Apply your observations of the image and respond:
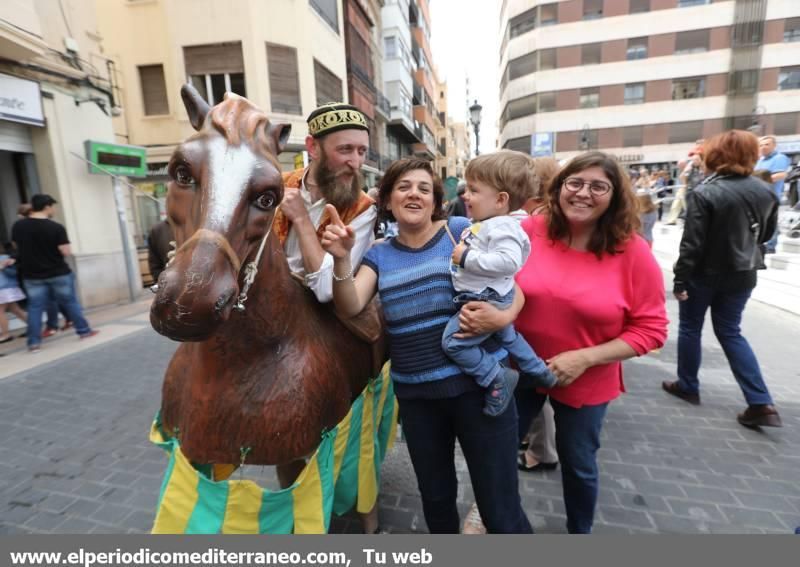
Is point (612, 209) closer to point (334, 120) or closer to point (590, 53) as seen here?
point (334, 120)

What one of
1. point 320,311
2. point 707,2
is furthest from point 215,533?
point 707,2

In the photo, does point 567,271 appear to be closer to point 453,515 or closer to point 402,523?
point 453,515

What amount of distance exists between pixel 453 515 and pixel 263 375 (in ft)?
3.75

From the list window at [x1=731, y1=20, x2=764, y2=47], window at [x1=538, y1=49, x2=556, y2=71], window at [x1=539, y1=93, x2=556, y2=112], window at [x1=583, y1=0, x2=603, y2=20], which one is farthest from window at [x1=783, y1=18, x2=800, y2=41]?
window at [x1=539, y1=93, x2=556, y2=112]

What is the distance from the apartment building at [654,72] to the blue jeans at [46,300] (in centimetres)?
3031

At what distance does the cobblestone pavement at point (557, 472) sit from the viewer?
2.53 meters

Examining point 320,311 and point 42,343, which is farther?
point 42,343

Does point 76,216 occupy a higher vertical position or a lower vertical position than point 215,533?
higher

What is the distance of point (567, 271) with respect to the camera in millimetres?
1929

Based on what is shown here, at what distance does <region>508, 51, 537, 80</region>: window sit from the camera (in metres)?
33.5

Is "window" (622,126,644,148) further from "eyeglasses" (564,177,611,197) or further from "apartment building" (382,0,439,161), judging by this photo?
"eyeglasses" (564,177,611,197)

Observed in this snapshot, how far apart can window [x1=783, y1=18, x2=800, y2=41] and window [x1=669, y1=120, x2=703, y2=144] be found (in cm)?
802

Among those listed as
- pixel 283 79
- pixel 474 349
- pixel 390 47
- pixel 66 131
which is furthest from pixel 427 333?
pixel 390 47

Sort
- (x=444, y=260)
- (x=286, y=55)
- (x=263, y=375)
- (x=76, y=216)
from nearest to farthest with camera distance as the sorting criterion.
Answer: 1. (x=263, y=375)
2. (x=444, y=260)
3. (x=76, y=216)
4. (x=286, y=55)
